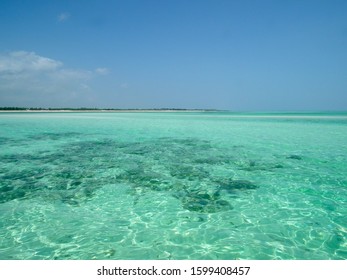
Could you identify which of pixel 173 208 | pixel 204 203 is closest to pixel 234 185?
pixel 204 203

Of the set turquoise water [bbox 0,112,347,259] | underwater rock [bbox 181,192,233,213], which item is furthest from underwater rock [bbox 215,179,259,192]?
underwater rock [bbox 181,192,233,213]

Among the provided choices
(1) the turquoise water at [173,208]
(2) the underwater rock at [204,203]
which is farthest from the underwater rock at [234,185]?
(2) the underwater rock at [204,203]

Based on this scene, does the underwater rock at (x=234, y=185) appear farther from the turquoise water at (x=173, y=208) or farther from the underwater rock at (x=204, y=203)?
the underwater rock at (x=204, y=203)

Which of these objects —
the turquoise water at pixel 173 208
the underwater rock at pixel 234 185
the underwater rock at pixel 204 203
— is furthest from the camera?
the underwater rock at pixel 234 185

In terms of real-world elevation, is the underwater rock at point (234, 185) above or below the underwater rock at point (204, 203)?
above

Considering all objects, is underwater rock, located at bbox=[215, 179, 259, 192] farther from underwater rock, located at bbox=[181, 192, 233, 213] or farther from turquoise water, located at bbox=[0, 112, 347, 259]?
underwater rock, located at bbox=[181, 192, 233, 213]

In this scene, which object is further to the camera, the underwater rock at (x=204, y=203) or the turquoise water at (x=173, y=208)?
the underwater rock at (x=204, y=203)

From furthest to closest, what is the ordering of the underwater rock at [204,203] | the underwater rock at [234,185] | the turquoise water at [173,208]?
the underwater rock at [234,185]
the underwater rock at [204,203]
the turquoise water at [173,208]

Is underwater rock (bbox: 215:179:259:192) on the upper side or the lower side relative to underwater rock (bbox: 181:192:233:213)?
upper

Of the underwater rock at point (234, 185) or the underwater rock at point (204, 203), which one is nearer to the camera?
the underwater rock at point (204, 203)
